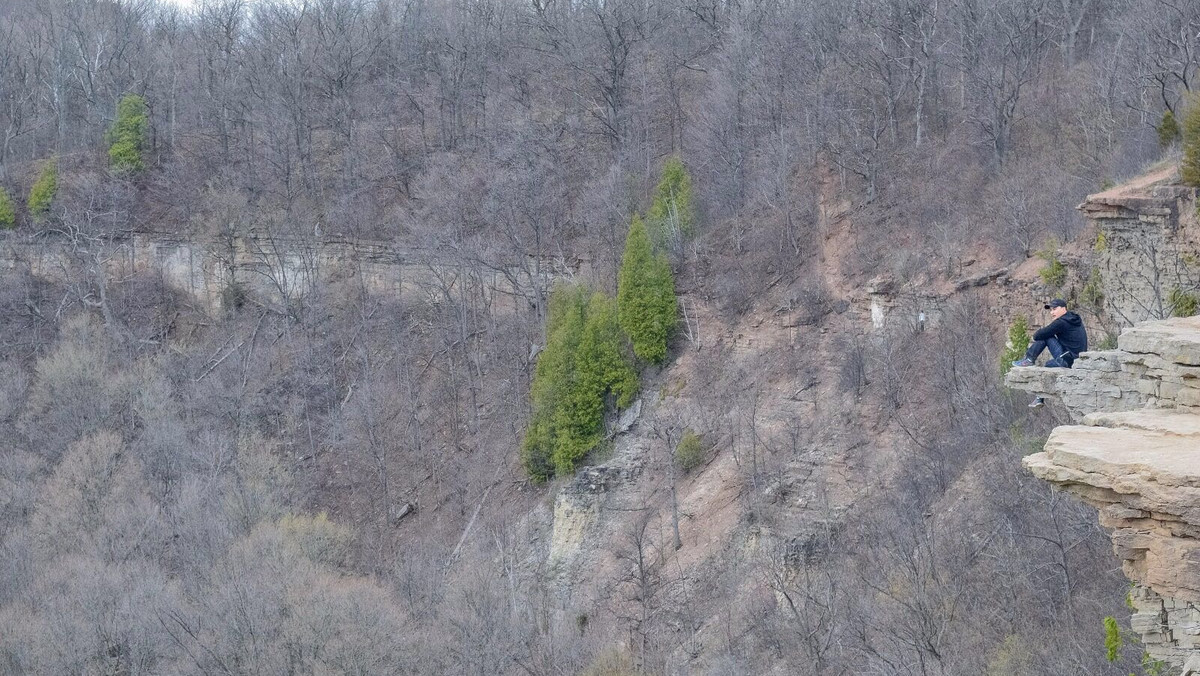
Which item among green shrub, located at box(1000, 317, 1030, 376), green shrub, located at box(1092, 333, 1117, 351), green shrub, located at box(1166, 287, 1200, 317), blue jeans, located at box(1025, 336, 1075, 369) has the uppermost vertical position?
blue jeans, located at box(1025, 336, 1075, 369)

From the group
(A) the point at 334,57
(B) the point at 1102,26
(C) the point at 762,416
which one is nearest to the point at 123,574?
(C) the point at 762,416

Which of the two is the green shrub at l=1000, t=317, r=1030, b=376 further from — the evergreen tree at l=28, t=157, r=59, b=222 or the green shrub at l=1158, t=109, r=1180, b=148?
the evergreen tree at l=28, t=157, r=59, b=222

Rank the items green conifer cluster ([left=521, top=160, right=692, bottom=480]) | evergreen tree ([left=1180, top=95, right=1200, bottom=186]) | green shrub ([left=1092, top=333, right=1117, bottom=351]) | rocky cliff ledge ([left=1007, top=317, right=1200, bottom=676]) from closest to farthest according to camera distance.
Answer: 1. rocky cliff ledge ([left=1007, top=317, right=1200, bottom=676])
2. evergreen tree ([left=1180, top=95, right=1200, bottom=186])
3. green shrub ([left=1092, top=333, right=1117, bottom=351])
4. green conifer cluster ([left=521, top=160, right=692, bottom=480])

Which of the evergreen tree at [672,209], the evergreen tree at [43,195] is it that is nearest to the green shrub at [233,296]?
the evergreen tree at [43,195]

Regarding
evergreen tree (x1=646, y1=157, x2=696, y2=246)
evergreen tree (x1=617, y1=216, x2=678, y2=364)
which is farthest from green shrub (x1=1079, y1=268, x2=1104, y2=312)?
evergreen tree (x1=646, y1=157, x2=696, y2=246)

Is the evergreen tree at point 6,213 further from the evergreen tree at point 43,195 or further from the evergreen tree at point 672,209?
the evergreen tree at point 672,209

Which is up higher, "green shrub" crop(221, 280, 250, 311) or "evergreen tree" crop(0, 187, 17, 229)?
"evergreen tree" crop(0, 187, 17, 229)

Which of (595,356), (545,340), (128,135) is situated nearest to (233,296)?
(128,135)

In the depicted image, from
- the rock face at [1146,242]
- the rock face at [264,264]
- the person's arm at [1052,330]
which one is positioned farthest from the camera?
the rock face at [264,264]
